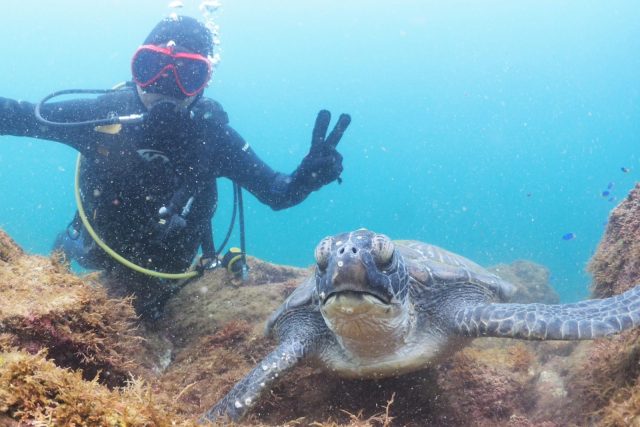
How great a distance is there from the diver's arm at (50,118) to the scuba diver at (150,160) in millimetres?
10

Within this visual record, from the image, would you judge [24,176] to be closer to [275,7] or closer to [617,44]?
[275,7]

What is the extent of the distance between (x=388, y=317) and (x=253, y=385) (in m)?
1.05

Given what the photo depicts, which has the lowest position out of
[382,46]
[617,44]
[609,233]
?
[609,233]

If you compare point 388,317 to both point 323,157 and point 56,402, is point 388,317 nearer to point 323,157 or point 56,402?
point 56,402

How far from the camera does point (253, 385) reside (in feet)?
9.40

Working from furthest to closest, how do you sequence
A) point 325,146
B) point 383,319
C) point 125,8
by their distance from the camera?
point 125,8 < point 325,146 < point 383,319

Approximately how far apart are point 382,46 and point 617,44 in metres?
63.9

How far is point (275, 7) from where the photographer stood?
115 metres

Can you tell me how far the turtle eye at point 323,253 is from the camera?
8.88 ft

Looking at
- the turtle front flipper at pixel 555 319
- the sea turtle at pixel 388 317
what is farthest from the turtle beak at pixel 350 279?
the turtle front flipper at pixel 555 319

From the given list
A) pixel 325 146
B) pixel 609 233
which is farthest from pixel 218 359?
pixel 609 233

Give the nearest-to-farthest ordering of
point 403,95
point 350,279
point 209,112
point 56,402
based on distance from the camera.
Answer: point 56,402, point 350,279, point 209,112, point 403,95

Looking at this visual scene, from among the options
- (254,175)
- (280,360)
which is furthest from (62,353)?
(254,175)

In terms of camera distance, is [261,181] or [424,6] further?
[424,6]
